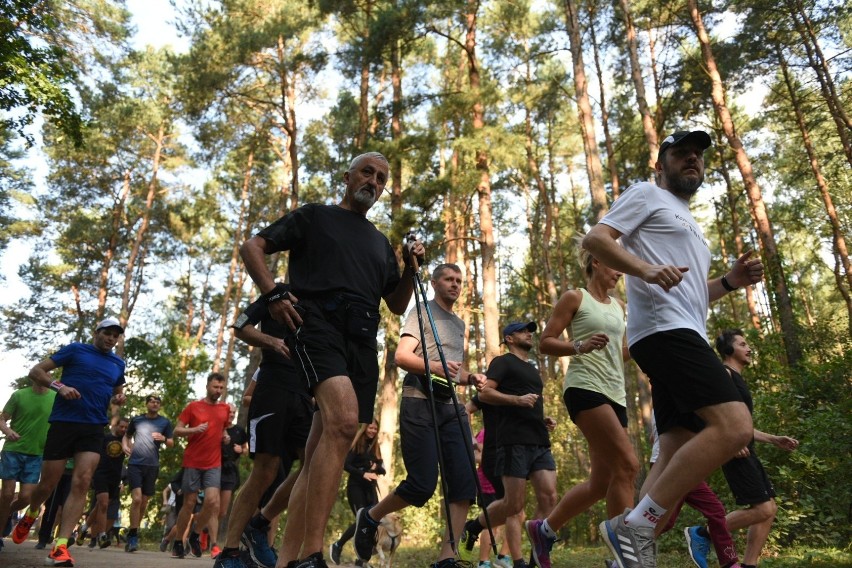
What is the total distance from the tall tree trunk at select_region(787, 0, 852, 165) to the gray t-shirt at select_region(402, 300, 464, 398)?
610 inches

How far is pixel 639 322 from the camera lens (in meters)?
3.48

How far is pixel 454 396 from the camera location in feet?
16.2

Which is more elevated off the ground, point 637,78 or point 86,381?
point 637,78

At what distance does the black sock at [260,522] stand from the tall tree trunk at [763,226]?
34.9 feet

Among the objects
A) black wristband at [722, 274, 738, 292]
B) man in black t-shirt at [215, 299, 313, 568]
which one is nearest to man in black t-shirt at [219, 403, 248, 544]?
man in black t-shirt at [215, 299, 313, 568]

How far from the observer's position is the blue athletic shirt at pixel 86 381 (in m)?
6.62

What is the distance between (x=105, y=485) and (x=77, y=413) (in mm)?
5793

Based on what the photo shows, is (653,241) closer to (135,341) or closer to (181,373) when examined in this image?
(181,373)

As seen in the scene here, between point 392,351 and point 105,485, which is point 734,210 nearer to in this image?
point 392,351

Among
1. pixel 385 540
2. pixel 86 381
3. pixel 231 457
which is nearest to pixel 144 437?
pixel 231 457

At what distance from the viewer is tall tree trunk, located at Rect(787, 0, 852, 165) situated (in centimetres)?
1736

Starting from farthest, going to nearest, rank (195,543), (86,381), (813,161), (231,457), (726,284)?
(813,161) < (231,457) < (195,543) < (86,381) < (726,284)

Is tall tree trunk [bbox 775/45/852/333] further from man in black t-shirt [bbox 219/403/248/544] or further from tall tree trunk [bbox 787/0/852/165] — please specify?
man in black t-shirt [bbox 219/403/248/544]

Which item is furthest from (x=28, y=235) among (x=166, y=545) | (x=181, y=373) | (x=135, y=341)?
(x=166, y=545)
